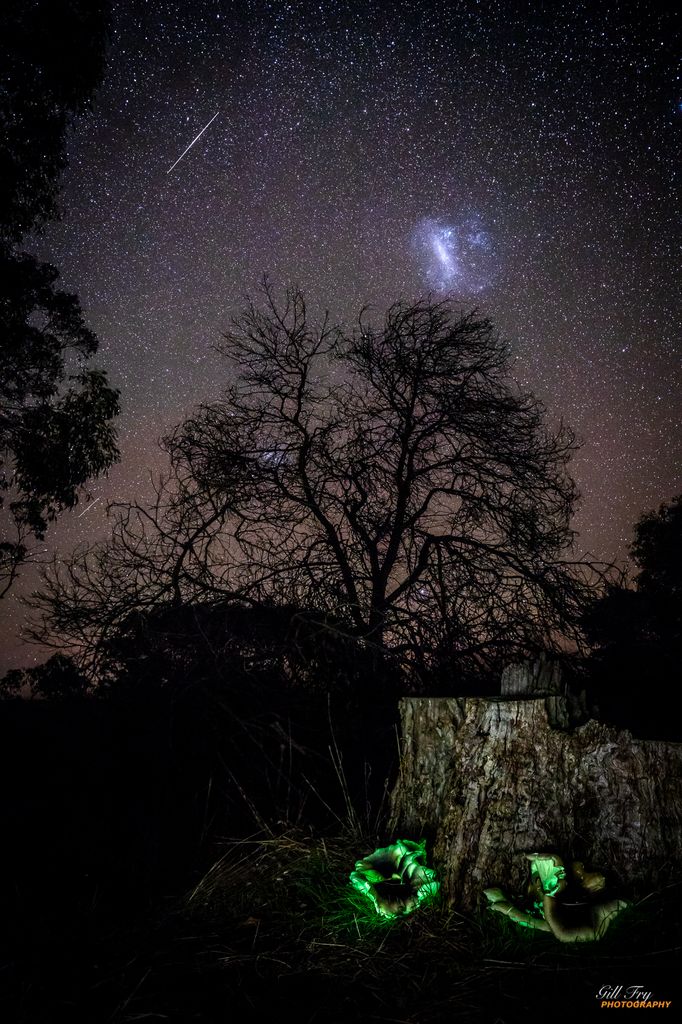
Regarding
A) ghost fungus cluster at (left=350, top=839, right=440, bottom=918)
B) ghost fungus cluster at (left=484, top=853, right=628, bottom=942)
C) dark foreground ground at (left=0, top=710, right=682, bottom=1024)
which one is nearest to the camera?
dark foreground ground at (left=0, top=710, right=682, bottom=1024)

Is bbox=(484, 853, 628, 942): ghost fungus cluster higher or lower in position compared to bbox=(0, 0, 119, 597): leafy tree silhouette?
lower

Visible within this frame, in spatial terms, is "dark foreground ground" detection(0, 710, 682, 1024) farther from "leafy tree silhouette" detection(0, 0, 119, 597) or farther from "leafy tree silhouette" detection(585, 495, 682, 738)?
"leafy tree silhouette" detection(0, 0, 119, 597)

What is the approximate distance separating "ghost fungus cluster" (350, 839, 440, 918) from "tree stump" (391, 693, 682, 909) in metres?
0.10

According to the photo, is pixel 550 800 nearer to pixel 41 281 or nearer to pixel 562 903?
pixel 562 903

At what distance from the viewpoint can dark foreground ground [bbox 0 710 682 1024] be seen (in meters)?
1.76

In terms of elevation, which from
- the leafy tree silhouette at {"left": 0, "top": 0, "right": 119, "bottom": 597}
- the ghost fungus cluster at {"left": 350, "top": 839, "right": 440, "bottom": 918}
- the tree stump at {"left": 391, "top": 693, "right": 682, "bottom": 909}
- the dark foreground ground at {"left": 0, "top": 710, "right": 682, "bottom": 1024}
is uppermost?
the leafy tree silhouette at {"left": 0, "top": 0, "right": 119, "bottom": 597}

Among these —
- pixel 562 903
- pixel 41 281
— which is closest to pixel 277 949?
pixel 562 903

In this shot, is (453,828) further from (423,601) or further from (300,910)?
(423,601)

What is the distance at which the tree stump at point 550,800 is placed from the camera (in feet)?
7.40

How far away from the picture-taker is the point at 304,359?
6988mm

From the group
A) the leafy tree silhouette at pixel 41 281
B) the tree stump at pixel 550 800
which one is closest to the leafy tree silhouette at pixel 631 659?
the tree stump at pixel 550 800

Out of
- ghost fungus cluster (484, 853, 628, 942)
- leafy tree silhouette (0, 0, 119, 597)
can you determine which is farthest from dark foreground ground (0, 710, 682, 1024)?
leafy tree silhouette (0, 0, 119, 597)

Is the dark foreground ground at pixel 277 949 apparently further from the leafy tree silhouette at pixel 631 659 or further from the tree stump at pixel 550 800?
the leafy tree silhouette at pixel 631 659

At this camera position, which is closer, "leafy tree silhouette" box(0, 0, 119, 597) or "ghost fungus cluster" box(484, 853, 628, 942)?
"ghost fungus cluster" box(484, 853, 628, 942)
